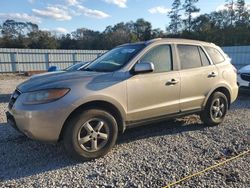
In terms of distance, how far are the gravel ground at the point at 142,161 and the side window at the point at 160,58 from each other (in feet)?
4.23

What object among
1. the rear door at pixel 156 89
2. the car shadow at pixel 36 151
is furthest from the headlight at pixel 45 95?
the rear door at pixel 156 89

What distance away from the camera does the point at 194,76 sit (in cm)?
506

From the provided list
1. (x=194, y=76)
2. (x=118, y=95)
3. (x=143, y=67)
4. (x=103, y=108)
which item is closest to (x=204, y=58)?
(x=194, y=76)

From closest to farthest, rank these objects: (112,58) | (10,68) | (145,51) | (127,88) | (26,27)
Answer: (127,88), (145,51), (112,58), (10,68), (26,27)

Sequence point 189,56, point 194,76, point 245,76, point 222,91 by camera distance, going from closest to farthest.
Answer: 1. point 194,76
2. point 189,56
3. point 222,91
4. point 245,76

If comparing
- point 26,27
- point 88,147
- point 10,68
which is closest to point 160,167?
point 88,147

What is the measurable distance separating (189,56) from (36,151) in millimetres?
3239

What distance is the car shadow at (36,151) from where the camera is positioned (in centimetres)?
370

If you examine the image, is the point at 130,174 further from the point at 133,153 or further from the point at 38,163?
the point at 38,163

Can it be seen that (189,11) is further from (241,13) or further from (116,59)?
(116,59)

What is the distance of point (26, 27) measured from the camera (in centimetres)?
5819

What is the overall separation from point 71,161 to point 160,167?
1293 mm

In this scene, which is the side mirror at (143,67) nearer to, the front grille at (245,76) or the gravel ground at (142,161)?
the gravel ground at (142,161)

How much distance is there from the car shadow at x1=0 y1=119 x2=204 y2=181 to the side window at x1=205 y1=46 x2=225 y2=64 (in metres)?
1.41
